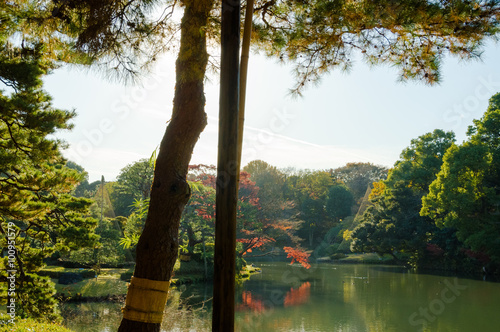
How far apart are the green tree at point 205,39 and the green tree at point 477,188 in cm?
1086

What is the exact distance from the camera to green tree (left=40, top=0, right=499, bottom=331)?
206 centimetres

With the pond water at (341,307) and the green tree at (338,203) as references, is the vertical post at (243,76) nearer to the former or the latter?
the pond water at (341,307)

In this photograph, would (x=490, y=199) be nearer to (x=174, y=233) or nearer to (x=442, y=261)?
(x=442, y=261)

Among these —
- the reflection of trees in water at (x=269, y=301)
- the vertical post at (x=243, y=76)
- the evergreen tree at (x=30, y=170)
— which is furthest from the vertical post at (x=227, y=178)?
the reflection of trees in water at (x=269, y=301)

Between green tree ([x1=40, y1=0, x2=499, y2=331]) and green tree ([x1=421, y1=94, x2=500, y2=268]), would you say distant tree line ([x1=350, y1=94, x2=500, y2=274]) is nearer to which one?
green tree ([x1=421, y1=94, x2=500, y2=268])

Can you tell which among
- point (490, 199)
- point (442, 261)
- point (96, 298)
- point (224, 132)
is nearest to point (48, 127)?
point (224, 132)

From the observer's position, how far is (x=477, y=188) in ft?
40.0

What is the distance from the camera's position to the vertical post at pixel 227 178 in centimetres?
156

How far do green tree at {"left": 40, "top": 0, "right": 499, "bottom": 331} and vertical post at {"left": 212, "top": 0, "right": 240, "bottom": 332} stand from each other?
502 millimetres

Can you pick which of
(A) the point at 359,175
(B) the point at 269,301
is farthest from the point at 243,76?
(A) the point at 359,175

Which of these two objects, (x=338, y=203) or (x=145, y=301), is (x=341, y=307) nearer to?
(x=145, y=301)

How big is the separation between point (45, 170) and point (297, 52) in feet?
10.5

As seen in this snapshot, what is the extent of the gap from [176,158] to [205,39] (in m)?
0.76

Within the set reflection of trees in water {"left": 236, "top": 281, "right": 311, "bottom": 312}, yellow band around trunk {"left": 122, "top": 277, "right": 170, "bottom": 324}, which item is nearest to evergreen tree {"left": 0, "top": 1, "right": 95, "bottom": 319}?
yellow band around trunk {"left": 122, "top": 277, "right": 170, "bottom": 324}
